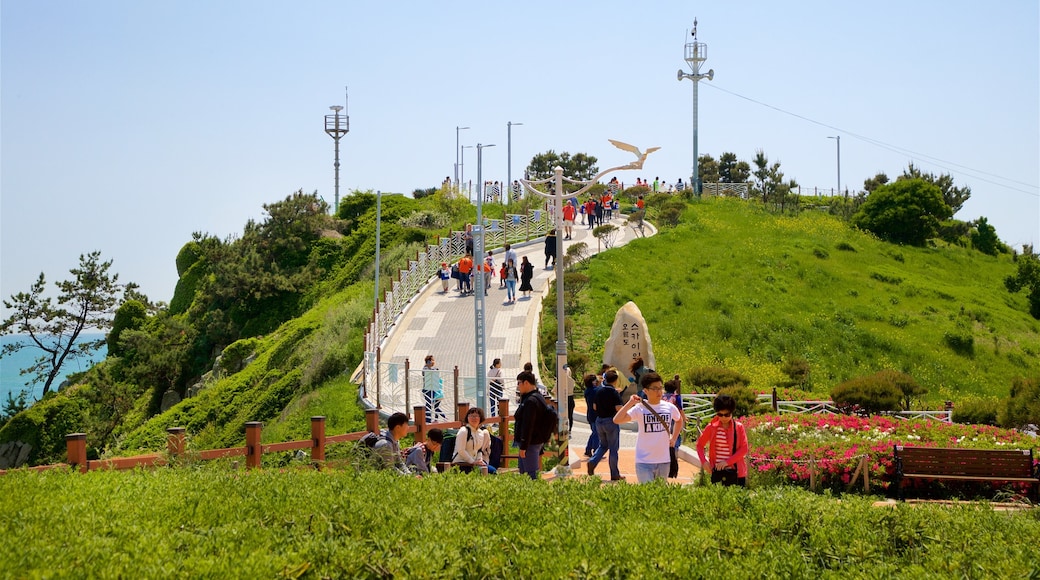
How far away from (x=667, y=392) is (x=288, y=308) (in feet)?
113

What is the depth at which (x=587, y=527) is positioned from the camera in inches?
257

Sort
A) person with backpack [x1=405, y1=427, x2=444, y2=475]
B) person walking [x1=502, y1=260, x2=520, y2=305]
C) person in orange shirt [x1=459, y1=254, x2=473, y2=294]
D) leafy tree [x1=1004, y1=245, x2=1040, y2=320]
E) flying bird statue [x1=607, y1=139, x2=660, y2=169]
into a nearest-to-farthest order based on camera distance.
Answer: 1. person with backpack [x1=405, y1=427, x2=444, y2=475]
2. flying bird statue [x1=607, y1=139, x2=660, y2=169]
3. person walking [x1=502, y1=260, x2=520, y2=305]
4. person in orange shirt [x1=459, y1=254, x2=473, y2=294]
5. leafy tree [x1=1004, y1=245, x2=1040, y2=320]

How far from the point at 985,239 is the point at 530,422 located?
5074 cm

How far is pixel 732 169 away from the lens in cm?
7431

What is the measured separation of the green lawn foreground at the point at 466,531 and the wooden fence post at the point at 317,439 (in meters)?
3.10

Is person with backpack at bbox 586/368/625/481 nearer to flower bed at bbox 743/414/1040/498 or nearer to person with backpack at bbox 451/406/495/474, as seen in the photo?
flower bed at bbox 743/414/1040/498

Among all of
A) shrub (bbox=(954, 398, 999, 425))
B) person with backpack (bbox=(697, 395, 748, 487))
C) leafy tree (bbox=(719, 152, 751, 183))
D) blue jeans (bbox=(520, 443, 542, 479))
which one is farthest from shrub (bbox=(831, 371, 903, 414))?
leafy tree (bbox=(719, 152, 751, 183))

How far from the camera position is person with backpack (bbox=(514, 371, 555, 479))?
11109mm

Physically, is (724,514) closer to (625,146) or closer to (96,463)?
(96,463)

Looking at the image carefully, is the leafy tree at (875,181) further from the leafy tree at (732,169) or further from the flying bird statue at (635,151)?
the flying bird statue at (635,151)

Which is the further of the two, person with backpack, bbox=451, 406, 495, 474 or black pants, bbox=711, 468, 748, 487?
person with backpack, bbox=451, 406, 495, 474

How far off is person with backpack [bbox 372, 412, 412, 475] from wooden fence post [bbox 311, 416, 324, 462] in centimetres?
150

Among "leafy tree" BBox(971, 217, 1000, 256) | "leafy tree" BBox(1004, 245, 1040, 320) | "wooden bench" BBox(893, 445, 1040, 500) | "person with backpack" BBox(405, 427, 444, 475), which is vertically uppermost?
"leafy tree" BBox(971, 217, 1000, 256)

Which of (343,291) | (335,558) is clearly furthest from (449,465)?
(343,291)
